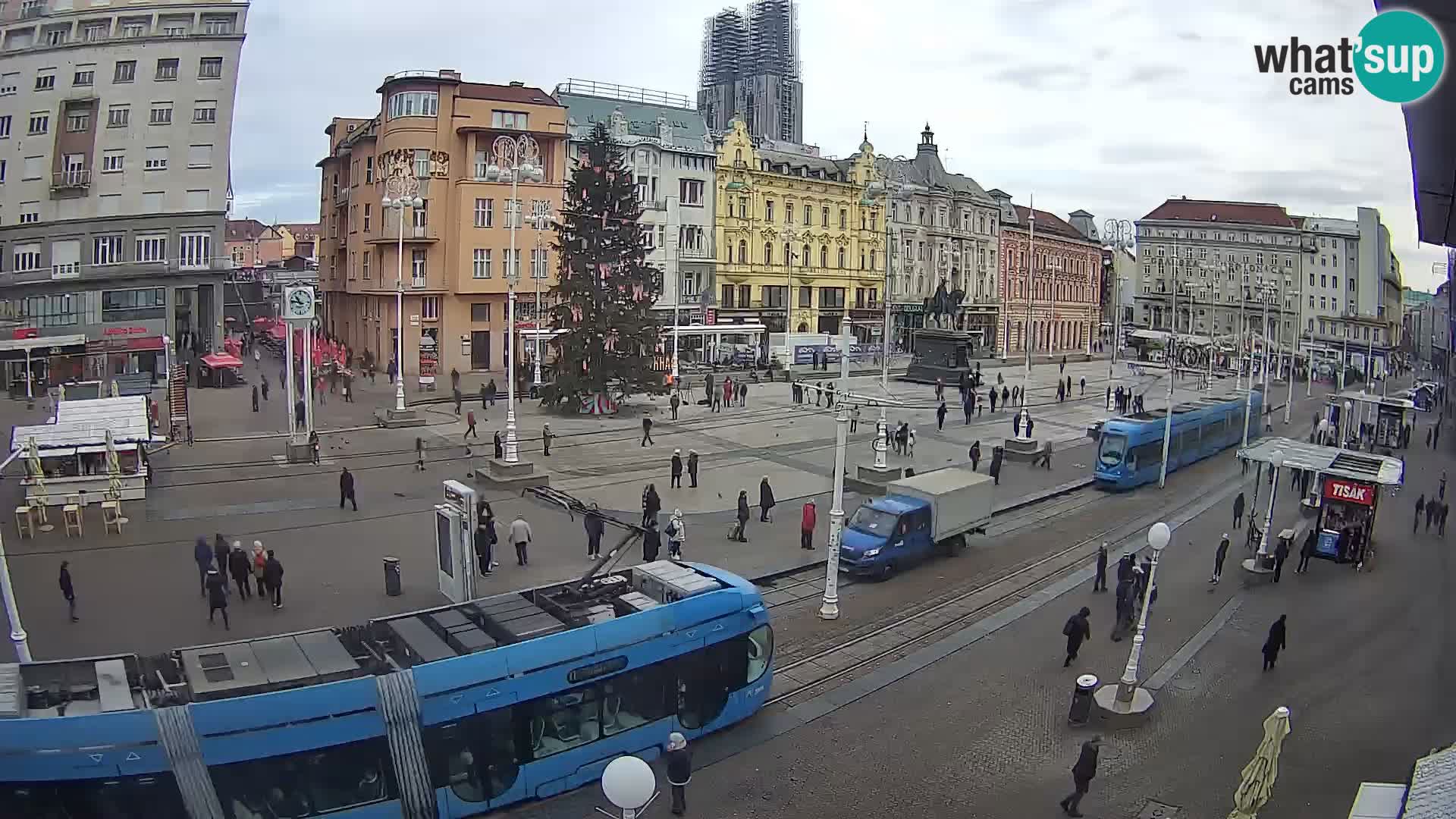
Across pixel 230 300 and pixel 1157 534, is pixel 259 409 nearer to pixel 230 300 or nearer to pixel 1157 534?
pixel 1157 534

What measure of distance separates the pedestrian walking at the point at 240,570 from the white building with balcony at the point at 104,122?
7492 mm

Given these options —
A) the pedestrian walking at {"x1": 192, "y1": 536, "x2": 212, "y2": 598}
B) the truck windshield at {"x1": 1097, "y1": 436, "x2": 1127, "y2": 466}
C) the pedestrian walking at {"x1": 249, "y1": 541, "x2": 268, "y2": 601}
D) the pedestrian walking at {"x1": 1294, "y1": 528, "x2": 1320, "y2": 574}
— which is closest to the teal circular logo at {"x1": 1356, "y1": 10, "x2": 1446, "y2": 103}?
the pedestrian walking at {"x1": 249, "y1": 541, "x2": 268, "y2": 601}

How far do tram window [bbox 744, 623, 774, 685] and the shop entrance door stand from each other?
44.7 metres

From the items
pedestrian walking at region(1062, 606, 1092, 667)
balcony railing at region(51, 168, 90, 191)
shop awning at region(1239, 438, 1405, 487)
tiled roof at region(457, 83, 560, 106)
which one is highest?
tiled roof at region(457, 83, 560, 106)

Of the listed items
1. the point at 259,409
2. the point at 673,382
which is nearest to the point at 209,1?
the point at 259,409

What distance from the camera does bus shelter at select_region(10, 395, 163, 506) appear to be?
73.0 ft

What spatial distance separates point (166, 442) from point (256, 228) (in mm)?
112573

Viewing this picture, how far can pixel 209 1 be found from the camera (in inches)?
786

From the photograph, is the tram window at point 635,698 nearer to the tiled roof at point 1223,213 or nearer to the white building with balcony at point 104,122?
the white building with balcony at point 104,122

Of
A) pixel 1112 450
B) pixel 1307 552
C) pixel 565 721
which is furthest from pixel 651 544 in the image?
pixel 1112 450

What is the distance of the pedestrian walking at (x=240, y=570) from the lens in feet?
57.0

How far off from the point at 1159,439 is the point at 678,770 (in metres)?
26.6

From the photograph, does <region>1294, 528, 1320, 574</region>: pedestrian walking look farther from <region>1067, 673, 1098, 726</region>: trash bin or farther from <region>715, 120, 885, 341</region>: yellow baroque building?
<region>715, 120, 885, 341</region>: yellow baroque building

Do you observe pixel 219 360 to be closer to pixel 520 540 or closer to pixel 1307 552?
pixel 520 540
